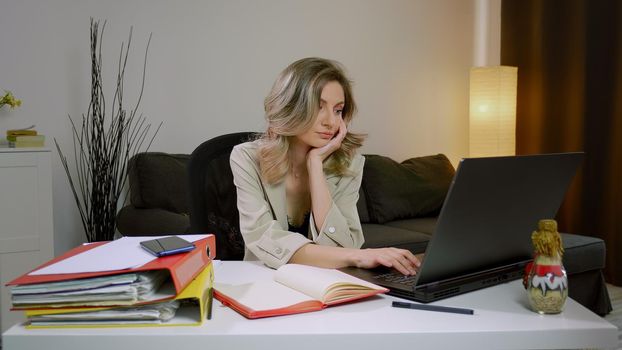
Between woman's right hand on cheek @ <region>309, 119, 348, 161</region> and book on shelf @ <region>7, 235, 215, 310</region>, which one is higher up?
woman's right hand on cheek @ <region>309, 119, 348, 161</region>

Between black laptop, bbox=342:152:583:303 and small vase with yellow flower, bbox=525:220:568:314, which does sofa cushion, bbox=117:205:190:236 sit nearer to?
black laptop, bbox=342:152:583:303

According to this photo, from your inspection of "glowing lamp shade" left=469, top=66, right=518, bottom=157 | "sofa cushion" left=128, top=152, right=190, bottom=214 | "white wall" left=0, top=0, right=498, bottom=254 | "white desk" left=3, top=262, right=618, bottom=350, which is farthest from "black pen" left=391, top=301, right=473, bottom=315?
"glowing lamp shade" left=469, top=66, right=518, bottom=157

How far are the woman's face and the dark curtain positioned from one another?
107 inches

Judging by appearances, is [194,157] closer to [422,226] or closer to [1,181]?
[1,181]

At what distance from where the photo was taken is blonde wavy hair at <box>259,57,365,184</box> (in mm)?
1679

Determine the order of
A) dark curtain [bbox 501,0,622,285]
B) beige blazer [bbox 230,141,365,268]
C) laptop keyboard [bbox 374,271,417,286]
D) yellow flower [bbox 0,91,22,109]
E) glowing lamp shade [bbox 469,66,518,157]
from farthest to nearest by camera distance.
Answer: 1. glowing lamp shade [bbox 469,66,518,157]
2. dark curtain [bbox 501,0,622,285]
3. yellow flower [bbox 0,91,22,109]
4. beige blazer [bbox 230,141,365,268]
5. laptop keyboard [bbox 374,271,417,286]

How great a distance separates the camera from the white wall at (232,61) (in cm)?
310

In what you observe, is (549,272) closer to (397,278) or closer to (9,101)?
(397,278)

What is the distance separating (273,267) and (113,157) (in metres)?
2.01

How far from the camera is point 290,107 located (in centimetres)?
169

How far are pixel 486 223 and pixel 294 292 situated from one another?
1.24 ft

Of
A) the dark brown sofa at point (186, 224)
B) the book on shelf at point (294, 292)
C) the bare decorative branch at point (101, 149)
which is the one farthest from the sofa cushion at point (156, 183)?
the book on shelf at point (294, 292)

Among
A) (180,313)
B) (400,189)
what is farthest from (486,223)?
(400,189)

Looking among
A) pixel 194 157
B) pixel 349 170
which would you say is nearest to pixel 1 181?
pixel 194 157
